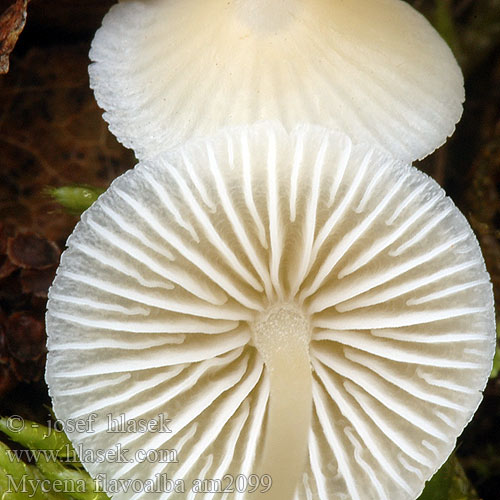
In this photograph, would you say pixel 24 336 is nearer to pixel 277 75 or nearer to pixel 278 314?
pixel 278 314

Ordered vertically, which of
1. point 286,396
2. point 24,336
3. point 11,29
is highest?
point 11,29

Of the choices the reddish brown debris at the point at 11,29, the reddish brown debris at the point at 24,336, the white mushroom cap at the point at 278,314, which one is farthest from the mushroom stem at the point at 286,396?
the reddish brown debris at the point at 11,29

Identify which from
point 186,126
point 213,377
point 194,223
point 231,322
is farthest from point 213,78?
point 213,377

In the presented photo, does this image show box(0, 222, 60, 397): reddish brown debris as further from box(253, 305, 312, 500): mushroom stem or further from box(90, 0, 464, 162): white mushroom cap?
box(253, 305, 312, 500): mushroom stem

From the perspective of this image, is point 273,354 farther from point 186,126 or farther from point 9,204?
point 9,204

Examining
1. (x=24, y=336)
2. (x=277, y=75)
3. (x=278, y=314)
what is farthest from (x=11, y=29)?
(x=278, y=314)

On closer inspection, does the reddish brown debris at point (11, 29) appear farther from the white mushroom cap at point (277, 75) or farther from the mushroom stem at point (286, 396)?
the mushroom stem at point (286, 396)
